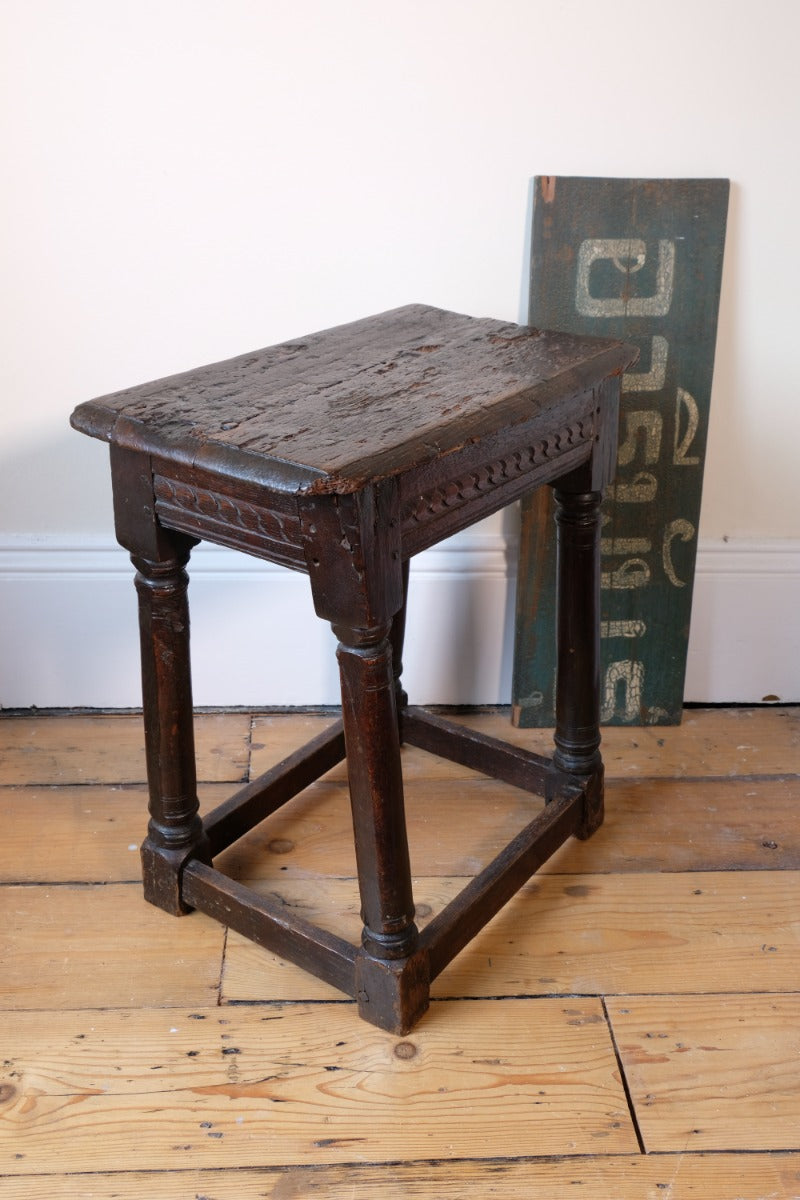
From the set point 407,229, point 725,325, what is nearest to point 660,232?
point 725,325

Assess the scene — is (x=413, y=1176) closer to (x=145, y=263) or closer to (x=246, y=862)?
(x=246, y=862)

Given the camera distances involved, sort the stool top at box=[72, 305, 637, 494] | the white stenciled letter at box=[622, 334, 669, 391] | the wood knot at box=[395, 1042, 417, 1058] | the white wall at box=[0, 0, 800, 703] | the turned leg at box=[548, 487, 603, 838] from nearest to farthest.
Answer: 1. the stool top at box=[72, 305, 637, 494]
2. the wood knot at box=[395, 1042, 417, 1058]
3. the turned leg at box=[548, 487, 603, 838]
4. the white wall at box=[0, 0, 800, 703]
5. the white stenciled letter at box=[622, 334, 669, 391]

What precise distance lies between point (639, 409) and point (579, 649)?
0.40 meters

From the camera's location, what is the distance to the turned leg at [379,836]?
3.89ft

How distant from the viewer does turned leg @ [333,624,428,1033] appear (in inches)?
46.7

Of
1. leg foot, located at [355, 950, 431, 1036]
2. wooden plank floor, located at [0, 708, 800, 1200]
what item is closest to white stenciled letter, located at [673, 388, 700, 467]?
wooden plank floor, located at [0, 708, 800, 1200]

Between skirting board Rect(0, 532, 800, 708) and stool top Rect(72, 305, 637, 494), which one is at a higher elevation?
stool top Rect(72, 305, 637, 494)

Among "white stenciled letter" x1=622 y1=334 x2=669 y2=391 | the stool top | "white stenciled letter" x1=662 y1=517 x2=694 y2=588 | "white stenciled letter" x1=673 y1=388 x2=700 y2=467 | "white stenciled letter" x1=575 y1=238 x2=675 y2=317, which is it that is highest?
"white stenciled letter" x1=575 y1=238 x2=675 y2=317

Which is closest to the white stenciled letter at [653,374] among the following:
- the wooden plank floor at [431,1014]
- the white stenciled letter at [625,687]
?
the white stenciled letter at [625,687]

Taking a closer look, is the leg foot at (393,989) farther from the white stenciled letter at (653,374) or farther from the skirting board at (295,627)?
the white stenciled letter at (653,374)

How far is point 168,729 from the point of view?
56.0 inches

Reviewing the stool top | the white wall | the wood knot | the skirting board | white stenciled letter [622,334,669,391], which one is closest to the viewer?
the stool top

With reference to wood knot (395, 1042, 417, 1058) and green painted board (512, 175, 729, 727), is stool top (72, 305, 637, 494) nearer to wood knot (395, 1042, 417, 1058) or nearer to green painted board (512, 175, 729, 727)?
green painted board (512, 175, 729, 727)

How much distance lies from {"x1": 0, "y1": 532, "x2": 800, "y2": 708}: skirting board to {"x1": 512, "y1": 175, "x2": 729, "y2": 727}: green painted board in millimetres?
66
